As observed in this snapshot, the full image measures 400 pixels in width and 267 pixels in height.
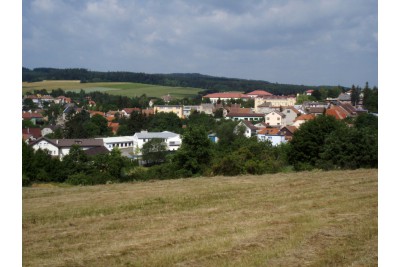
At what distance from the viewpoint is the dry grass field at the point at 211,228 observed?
203 inches

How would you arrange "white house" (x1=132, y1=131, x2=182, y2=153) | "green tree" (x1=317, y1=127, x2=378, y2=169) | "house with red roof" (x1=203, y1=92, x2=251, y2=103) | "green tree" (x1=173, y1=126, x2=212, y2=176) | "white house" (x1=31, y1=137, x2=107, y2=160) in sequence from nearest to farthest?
"green tree" (x1=317, y1=127, x2=378, y2=169)
"green tree" (x1=173, y1=126, x2=212, y2=176)
"white house" (x1=31, y1=137, x2=107, y2=160)
"white house" (x1=132, y1=131, x2=182, y2=153)
"house with red roof" (x1=203, y1=92, x2=251, y2=103)

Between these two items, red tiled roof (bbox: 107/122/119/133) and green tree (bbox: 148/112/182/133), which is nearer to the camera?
green tree (bbox: 148/112/182/133)

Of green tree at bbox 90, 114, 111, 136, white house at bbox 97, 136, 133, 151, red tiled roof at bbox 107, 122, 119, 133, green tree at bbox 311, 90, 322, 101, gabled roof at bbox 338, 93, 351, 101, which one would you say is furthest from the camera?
green tree at bbox 311, 90, 322, 101

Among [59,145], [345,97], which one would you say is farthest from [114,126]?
[345,97]

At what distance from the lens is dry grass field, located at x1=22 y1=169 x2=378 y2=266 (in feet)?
16.9

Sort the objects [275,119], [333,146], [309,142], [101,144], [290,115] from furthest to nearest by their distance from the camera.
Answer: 1. [275,119]
2. [290,115]
3. [101,144]
4. [309,142]
5. [333,146]

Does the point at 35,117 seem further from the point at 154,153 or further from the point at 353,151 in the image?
the point at 353,151

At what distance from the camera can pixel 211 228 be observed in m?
6.41

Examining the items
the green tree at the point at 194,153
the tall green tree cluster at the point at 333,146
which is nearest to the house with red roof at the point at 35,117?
the green tree at the point at 194,153

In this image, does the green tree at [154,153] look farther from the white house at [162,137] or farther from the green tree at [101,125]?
the green tree at [101,125]

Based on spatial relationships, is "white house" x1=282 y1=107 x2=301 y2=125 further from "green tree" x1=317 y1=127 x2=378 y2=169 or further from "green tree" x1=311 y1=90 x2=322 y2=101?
"green tree" x1=317 y1=127 x2=378 y2=169

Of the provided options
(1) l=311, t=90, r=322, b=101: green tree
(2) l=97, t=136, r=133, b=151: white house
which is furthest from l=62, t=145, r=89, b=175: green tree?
(1) l=311, t=90, r=322, b=101: green tree

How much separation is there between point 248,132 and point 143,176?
106ft
